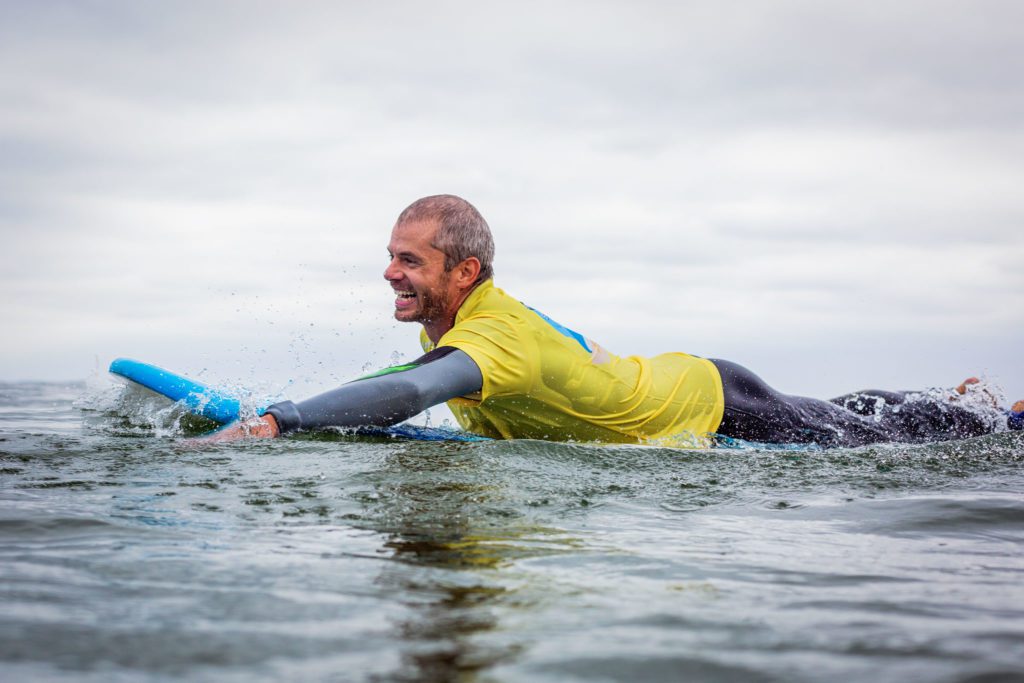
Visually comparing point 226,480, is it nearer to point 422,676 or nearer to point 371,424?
point 371,424

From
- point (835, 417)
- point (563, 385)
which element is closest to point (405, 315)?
point (563, 385)

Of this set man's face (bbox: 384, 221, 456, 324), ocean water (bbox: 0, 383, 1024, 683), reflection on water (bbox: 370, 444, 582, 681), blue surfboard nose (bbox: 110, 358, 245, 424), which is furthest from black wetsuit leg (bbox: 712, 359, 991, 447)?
blue surfboard nose (bbox: 110, 358, 245, 424)

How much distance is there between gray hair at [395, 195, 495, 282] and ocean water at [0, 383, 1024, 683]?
3.73 ft

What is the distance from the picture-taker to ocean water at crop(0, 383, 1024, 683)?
6.20 ft

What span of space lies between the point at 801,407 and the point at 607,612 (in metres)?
4.21

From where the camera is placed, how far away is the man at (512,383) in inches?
182

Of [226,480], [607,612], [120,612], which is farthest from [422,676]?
[226,480]

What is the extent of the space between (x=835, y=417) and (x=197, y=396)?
13.0 ft

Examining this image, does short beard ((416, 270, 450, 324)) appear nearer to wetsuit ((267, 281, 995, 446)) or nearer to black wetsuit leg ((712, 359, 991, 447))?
wetsuit ((267, 281, 995, 446))

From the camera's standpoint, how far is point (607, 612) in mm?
2234

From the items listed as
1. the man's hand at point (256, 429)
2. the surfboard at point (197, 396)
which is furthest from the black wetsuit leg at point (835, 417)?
the man's hand at point (256, 429)

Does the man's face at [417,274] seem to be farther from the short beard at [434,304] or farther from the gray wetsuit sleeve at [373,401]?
the gray wetsuit sleeve at [373,401]

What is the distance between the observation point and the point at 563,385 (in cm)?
529

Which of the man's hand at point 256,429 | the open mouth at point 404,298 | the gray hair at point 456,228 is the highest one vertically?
the gray hair at point 456,228
